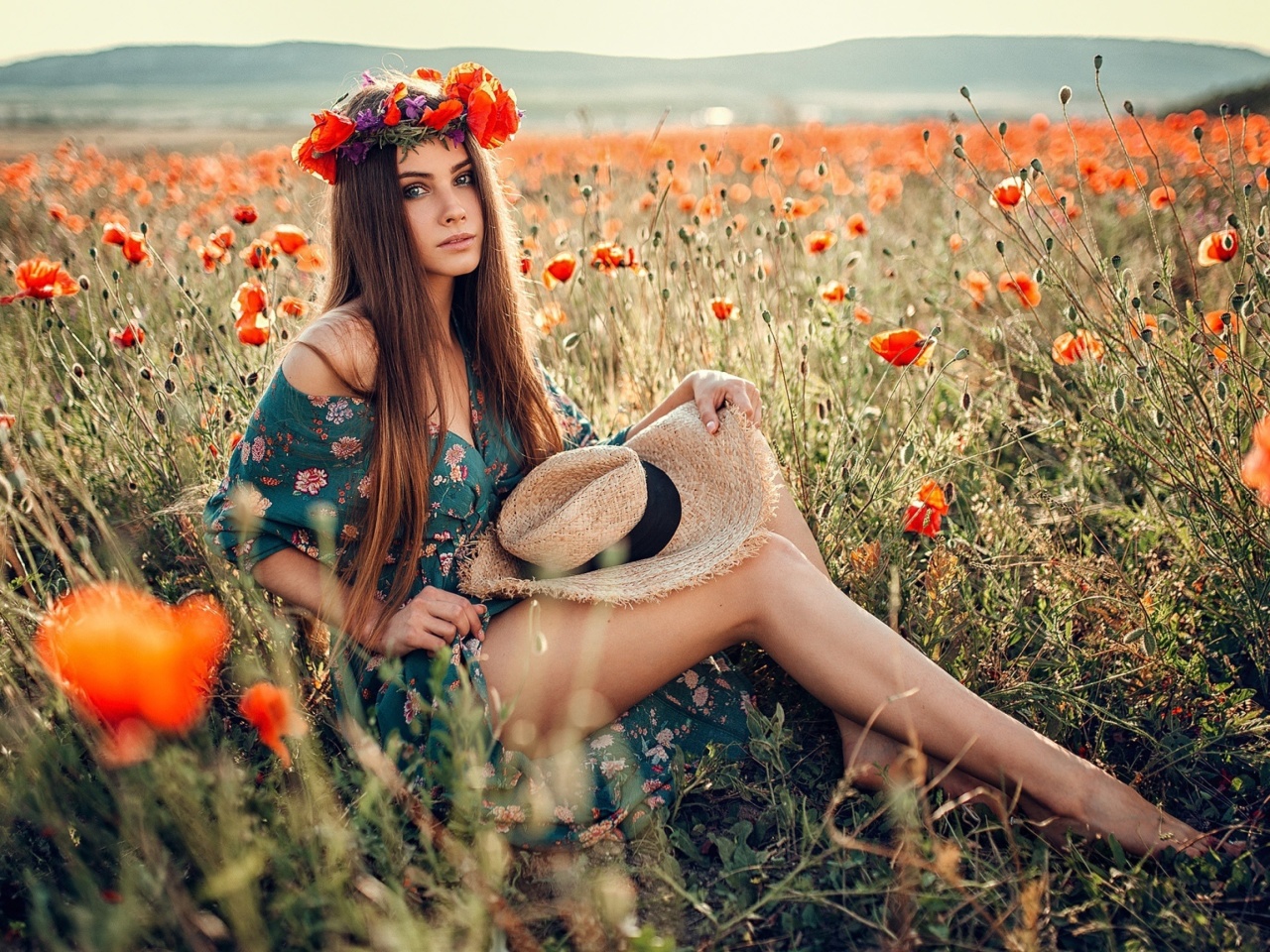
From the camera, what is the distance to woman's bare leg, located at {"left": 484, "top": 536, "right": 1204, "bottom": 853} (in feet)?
5.00

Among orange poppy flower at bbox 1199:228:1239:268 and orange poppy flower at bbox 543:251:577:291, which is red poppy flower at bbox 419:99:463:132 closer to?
orange poppy flower at bbox 543:251:577:291

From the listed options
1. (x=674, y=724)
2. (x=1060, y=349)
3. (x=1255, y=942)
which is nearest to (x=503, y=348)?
(x=674, y=724)

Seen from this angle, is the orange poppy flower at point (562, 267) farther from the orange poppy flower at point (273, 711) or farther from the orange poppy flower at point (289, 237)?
the orange poppy flower at point (273, 711)

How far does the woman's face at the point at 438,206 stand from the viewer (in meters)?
1.82

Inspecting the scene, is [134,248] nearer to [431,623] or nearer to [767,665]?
[431,623]

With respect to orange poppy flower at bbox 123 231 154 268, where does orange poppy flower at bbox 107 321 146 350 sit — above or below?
below

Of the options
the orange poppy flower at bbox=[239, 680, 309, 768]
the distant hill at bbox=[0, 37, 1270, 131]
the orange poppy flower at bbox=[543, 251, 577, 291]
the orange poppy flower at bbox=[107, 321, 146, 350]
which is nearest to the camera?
the orange poppy flower at bbox=[239, 680, 309, 768]

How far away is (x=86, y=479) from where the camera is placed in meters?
2.39

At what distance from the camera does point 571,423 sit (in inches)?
86.0

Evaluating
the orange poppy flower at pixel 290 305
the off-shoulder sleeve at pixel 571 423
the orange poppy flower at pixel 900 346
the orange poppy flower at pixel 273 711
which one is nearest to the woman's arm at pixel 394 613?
the orange poppy flower at pixel 273 711

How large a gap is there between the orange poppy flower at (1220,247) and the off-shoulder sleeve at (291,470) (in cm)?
164

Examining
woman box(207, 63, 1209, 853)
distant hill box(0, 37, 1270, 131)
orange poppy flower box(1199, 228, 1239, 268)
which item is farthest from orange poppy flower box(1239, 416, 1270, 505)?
distant hill box(0, 37, 1270, 131)

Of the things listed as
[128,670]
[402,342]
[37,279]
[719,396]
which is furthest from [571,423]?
[128,670]

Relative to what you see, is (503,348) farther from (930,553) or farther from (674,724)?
(930,553)
